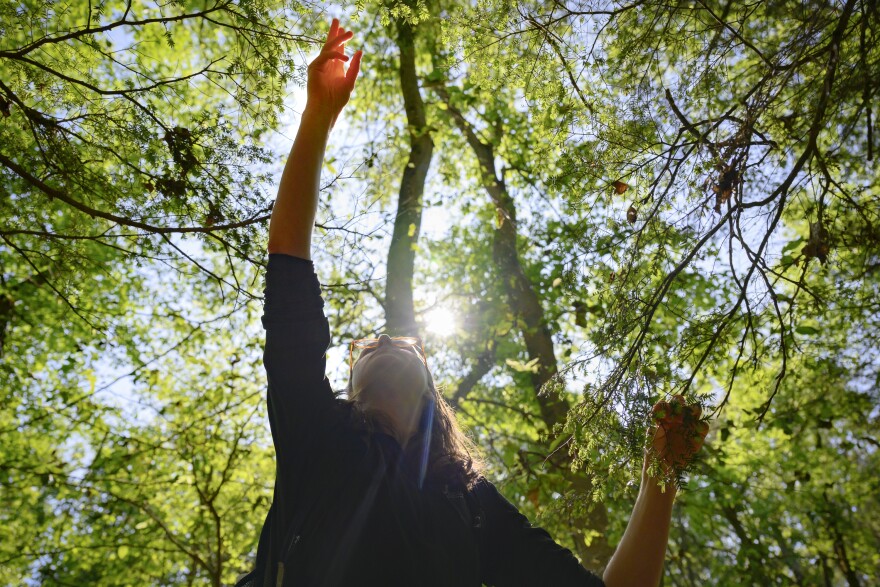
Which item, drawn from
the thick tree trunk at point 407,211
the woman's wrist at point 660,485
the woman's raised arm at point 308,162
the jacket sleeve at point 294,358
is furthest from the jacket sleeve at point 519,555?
the thick tree trunk at point 407,211

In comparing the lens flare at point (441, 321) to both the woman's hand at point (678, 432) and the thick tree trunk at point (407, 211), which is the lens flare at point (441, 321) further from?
the woman's hand at point (678, 432)

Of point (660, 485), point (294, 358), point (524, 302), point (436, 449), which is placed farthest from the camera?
point (524, 302)

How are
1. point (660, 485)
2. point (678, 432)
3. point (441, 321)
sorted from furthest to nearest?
point (441, 321) → point (678, 432) → point (660, 485)

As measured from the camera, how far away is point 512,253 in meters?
7.97

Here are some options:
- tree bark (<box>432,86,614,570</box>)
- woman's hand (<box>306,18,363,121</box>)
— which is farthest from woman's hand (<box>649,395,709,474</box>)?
tree bark (<box>432,86,614,570</box>)

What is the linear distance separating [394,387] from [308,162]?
0.84m

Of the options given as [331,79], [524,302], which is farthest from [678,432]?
[524,302]

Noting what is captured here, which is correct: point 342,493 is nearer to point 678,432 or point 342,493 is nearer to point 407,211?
point 678,432

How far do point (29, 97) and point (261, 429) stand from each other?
19.9 ft

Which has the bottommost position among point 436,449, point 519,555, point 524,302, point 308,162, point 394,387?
point 519,555

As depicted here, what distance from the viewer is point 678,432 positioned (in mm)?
1854

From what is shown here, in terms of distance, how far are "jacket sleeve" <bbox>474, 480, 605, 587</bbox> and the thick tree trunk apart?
315cm

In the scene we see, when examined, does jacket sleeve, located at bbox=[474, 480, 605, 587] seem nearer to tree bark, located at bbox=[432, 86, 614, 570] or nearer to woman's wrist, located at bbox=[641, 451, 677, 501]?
woman's wrist, located at bbox=[641, 451, 677, 501]

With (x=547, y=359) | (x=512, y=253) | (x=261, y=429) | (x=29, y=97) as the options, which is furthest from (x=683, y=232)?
(x=261, y=429)
